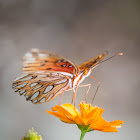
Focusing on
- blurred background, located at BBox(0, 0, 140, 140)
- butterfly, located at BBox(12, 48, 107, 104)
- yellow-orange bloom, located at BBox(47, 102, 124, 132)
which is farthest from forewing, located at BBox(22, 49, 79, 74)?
blurred background, located at BBox(0, 0, 140, 140)

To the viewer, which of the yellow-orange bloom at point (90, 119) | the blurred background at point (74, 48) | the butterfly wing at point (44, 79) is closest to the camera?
the yellow-orange bloom at point (90, 119)

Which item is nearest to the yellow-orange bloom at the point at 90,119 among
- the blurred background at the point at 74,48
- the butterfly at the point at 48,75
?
the butterfly at the point at 48,75

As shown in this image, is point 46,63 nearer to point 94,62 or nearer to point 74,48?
point 94,62

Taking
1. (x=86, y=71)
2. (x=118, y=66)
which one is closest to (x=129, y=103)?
(x=118, y=66)

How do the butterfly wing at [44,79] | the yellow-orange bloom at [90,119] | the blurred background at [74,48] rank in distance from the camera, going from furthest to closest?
the blurred background at [74,48], the butterfly wing at [44,79], the yellow-orange bloom at [90,119]

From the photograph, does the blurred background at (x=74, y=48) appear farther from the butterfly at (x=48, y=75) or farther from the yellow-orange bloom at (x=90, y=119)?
the yellow-orange bloom at (x=90, y=119)

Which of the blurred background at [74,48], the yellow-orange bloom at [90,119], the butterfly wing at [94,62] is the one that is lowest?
the yellow-orange bloom at [90,119]

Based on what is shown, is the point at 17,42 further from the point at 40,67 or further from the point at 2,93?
the point at 40,67

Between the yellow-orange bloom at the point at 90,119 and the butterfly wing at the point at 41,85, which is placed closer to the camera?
the yellow-orange bloom at the point at 90,119

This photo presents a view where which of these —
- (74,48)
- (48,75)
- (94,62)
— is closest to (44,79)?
(48,75)
